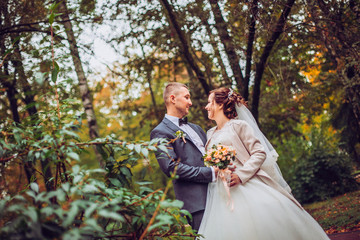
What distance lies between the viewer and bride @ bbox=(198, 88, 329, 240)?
282 centimetres

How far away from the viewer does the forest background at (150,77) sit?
201cm

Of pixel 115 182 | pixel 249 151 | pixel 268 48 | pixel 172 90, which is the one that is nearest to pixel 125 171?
pixel 115 182

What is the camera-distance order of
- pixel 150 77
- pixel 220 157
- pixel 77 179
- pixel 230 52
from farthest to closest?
pixel 150 77
pixel 230 52
pixel 220 157
pixel 77 179

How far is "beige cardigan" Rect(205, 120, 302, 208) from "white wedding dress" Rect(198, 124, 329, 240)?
0.10m

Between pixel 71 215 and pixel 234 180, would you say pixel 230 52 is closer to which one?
pixel 234 180

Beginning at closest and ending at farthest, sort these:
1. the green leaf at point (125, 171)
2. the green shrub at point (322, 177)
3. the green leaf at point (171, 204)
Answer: the green leaf at point (171, 204) < the green leaf at point (125, 171) < the green shrub at point (322, 177)

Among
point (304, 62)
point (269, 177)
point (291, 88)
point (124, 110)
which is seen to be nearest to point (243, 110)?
point (269, 177)

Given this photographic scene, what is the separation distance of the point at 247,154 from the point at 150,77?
204 inches

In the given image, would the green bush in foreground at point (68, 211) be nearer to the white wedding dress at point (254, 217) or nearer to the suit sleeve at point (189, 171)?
the white wedding dress at point (254, 217)

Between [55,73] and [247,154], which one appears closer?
[55,73]

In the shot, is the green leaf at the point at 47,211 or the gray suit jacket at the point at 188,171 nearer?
the green leaf at the point at 47,211

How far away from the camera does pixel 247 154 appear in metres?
3.46

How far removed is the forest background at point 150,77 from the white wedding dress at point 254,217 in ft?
2.18

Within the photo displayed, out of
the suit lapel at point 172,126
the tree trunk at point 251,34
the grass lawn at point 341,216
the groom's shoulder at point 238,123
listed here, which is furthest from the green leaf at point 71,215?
the grass lawn at point 341,216
